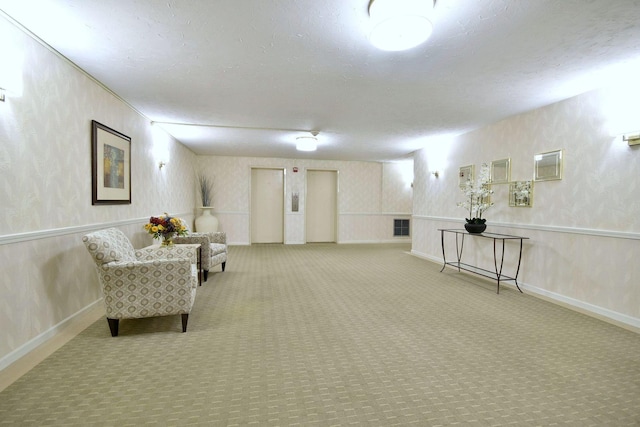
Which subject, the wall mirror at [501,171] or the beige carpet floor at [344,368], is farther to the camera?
the wall mirror at [501,171]

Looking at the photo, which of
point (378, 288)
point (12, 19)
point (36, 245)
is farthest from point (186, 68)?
point (378, 288)

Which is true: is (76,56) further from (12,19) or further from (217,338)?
(217,338)

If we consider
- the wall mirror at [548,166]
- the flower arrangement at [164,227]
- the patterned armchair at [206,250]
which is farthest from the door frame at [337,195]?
the wall mirror at [548,166]

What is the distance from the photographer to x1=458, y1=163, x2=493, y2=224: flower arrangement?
4762mm

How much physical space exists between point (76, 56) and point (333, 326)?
3.38 metres

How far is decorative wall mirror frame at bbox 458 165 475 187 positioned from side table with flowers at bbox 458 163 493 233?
22 cm

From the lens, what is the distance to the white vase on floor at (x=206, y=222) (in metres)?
7.84

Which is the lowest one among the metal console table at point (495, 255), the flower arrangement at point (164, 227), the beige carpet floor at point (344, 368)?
the beige carpet floor at point (344, 368)

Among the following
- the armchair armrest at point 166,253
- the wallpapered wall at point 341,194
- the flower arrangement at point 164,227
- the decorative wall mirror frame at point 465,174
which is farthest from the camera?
the wallpapered wall at point 341,194

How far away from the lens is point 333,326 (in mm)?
3018

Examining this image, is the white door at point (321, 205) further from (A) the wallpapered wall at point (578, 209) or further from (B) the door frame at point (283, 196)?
(A) the wallpapered wall at point (578, 209)

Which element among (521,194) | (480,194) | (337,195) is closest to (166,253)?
(480,194)

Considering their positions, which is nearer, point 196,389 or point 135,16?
point 196,389

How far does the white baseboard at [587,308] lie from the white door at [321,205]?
5511 millimetres
